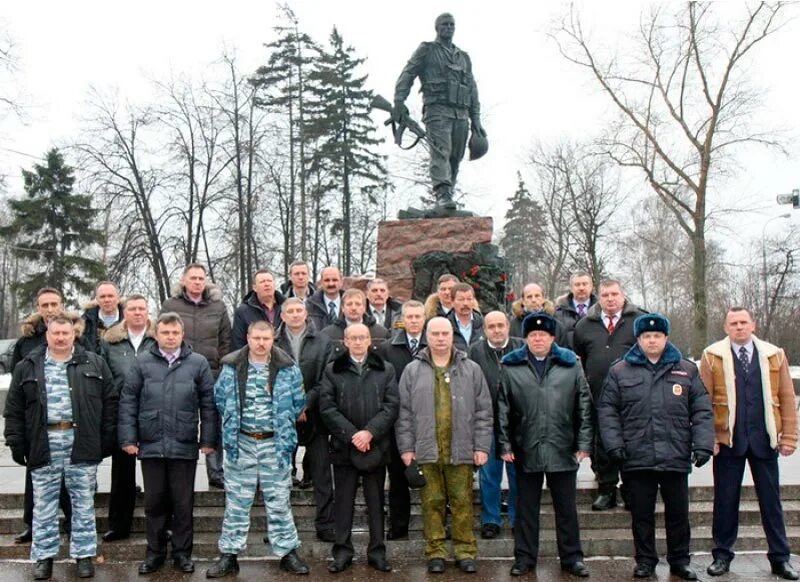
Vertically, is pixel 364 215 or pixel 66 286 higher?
pixel 364 215

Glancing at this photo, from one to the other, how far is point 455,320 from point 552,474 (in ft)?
5.21

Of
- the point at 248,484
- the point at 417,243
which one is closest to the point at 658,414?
the point at 248,484

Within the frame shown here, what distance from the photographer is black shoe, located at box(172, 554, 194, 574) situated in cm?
488

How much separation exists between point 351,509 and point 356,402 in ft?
2.41

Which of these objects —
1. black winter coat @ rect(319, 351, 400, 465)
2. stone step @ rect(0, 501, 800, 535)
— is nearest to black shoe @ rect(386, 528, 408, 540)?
stone step @ rect(0, 501, 800, 535)

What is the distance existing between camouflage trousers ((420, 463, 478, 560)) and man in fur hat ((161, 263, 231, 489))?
6.27 ft

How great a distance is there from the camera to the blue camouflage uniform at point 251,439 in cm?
483

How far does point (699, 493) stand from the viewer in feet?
19.6

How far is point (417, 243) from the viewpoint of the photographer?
32.1ft

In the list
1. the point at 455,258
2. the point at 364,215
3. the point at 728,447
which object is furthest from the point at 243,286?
the point at 728,447

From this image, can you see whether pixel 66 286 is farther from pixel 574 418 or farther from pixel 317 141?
pixel 574 418

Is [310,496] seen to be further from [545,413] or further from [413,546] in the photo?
[545,413]

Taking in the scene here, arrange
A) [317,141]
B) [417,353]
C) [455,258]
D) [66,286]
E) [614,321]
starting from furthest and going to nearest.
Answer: [66,286] < [317,141] < [455,258] < [614,321] < [417,353]

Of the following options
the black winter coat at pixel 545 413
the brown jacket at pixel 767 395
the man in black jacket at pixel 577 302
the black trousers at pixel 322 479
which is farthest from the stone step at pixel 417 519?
the man in black jacket at pixel 577 302
